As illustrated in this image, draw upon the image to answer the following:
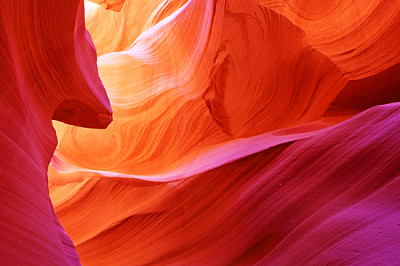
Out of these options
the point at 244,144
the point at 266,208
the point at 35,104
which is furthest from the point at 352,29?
the point at 35,104

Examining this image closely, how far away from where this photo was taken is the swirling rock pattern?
2.12m

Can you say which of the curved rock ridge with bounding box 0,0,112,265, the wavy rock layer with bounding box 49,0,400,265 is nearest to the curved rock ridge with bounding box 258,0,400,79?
the wavy rock layer with bounding box 49,0,400,265

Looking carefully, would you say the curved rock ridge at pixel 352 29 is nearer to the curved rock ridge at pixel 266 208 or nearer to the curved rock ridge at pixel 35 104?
the curved rock ridge at pixel 266 208

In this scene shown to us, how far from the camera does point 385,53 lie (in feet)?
12.5

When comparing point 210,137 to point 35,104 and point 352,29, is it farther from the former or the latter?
point 35,104

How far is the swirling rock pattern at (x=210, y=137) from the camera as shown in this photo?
2123 millimetres

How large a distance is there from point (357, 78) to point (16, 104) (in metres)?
3.26

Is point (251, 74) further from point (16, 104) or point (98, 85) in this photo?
point (16, 104)

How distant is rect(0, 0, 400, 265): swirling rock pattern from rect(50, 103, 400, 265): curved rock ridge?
11 millimetres

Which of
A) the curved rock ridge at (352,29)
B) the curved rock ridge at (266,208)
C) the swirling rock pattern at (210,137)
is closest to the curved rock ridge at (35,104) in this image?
the swirling rock pattern at (210,137)

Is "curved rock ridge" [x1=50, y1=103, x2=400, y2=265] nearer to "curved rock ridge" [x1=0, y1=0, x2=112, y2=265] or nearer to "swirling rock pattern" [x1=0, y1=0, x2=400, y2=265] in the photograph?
"swirling rock pattern" [x1=0, y1=0, x2=400, y2=265]

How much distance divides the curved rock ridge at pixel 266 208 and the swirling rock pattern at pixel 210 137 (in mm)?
11

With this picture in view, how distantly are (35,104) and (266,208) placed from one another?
192 centimetres

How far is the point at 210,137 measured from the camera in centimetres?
446
